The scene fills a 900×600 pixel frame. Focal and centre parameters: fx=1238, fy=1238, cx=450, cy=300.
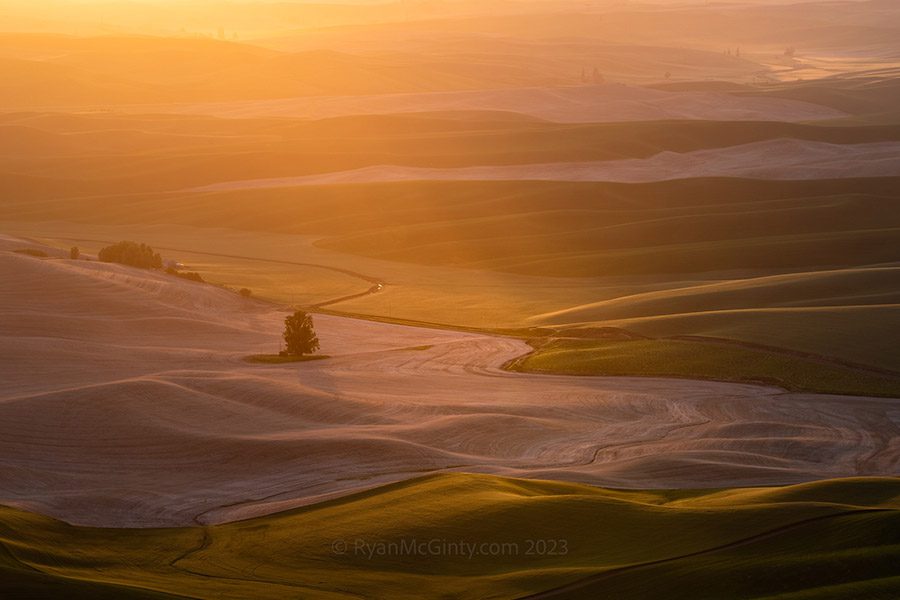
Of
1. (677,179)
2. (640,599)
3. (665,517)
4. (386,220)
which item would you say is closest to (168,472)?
(665,517)

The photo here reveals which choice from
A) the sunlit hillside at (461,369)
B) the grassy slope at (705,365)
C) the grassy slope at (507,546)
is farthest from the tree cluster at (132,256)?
the grassy slope at (507,546)

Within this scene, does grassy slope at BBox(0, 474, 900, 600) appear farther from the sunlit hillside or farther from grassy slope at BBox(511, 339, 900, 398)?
grassy slope at BBox(511, 339, 900, 398)

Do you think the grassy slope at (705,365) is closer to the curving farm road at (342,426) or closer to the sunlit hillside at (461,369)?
the sunlit hillside at (461,369)

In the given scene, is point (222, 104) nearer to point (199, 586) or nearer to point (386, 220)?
point (386, 220)

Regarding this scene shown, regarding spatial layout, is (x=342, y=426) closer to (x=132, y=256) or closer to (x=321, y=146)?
(x=132, y=256)

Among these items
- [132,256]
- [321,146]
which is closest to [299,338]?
[132,256]
